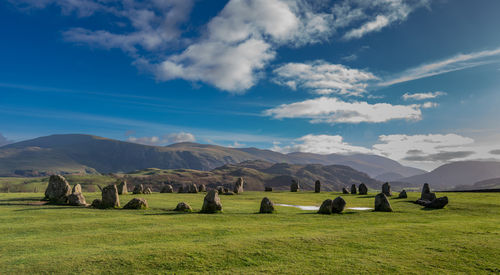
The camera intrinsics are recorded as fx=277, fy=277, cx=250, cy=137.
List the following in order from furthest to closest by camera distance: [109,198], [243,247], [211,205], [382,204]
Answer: [109,198] < [382,204] < [211,205] < [243,247]

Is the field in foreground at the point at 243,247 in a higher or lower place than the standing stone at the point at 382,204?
lower

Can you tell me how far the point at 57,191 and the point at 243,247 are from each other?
2879 cm

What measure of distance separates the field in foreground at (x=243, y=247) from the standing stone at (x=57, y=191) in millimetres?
10920

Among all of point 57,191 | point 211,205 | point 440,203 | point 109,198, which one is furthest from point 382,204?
point 57,191

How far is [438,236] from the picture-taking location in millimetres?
15969

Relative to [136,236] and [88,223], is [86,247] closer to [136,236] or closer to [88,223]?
[136,236]

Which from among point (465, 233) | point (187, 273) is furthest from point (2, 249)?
point (465, 233)

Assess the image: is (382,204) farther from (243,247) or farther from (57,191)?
(57,191)

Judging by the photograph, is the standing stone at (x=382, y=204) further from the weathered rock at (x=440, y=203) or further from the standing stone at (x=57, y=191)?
the standing stone at (x=57, y=191)

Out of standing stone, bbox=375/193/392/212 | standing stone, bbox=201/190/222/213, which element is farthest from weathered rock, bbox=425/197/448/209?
standing stone, bbox=201/190/222/213

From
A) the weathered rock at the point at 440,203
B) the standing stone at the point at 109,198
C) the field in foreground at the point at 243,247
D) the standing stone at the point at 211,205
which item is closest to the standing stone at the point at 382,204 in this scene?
the weathered rock at the point at 440,203

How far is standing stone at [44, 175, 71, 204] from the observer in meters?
31.6

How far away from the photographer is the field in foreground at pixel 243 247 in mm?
11305

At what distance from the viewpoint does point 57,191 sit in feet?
105
